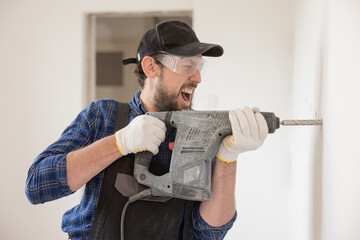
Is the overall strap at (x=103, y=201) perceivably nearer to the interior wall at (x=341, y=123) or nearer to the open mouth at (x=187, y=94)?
the open mouth at (x=187, y=94)

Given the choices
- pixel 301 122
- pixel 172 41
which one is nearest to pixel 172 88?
pixel 172 41

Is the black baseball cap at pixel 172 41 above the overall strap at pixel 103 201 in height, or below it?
above

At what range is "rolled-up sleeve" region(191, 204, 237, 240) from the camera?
144cm

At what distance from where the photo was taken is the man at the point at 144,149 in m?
1.35

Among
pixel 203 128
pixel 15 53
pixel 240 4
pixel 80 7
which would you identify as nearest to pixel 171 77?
pixel 203 128

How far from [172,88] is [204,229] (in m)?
0.58

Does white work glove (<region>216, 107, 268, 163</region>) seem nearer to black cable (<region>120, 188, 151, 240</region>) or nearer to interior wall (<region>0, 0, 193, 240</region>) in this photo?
black cable (<region>120, 188, 151, 240</region>)

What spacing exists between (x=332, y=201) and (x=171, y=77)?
0.77 m

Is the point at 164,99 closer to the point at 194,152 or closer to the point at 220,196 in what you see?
the point at 194,152

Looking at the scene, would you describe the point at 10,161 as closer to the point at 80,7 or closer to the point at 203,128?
the point at 80,7

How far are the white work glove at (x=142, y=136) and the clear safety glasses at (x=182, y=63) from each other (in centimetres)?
28

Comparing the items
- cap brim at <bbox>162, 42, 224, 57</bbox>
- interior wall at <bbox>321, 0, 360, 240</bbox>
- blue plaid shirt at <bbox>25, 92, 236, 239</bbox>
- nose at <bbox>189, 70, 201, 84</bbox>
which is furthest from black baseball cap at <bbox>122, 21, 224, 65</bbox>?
interior wall at <bbox>321, 0, 360, 240</bbox>

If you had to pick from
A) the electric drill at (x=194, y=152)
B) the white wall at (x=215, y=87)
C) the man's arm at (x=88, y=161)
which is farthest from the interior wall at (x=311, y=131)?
the man's arm at (x=88, y=161)

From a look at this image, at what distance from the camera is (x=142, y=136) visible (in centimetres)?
133
